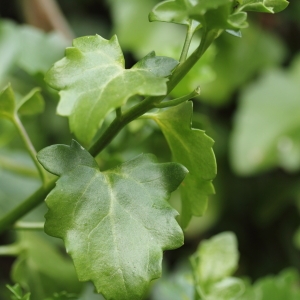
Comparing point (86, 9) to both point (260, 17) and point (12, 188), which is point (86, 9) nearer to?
point (260, 17)

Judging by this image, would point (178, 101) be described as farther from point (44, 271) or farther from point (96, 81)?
point (44, 271)

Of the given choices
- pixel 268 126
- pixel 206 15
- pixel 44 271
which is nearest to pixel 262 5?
pixel 206 15

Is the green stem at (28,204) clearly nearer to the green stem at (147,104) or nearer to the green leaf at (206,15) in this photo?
the green stem at (147,104)

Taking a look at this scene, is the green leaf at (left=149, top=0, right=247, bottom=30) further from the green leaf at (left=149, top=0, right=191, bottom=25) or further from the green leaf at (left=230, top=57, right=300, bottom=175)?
the green leaf at (left=230, top=57, right=300, bottom=175)

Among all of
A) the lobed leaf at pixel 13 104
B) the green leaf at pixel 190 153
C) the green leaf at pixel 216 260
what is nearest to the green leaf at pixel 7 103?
the lobed leaf at pixel 13 104

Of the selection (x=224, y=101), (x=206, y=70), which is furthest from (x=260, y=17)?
(x=206, y=70)

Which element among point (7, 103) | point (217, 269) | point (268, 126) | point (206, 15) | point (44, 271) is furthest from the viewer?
point (268, 126)
